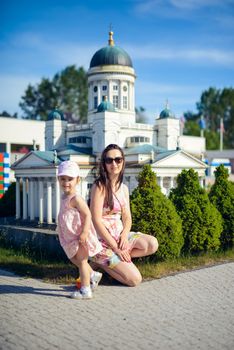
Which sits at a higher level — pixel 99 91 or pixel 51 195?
pixel 99 91

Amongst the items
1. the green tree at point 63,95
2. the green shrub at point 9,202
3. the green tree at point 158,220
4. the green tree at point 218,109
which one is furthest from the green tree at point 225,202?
the green tree at point 218,109

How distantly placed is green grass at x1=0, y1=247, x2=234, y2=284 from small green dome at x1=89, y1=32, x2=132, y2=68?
29647 millimetres

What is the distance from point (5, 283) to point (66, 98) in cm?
6729

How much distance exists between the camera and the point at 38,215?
34.9 metres

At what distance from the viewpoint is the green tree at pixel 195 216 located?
1168cm

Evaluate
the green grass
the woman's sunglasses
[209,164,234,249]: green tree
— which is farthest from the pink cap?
[209,164,234,249]: green tree

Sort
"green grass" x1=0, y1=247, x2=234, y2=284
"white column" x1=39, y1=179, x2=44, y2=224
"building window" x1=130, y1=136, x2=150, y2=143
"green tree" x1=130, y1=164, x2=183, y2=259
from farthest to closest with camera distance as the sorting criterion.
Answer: "building window" x1=130, y1=136, x2=150, y2=143, "white column" x1=39, y1=179, x2=44, y2=224, "green tree" x1=130, y1=164, x2=183, y2=259, "green grass" x1=0, y1=247, x2=234, y2=284

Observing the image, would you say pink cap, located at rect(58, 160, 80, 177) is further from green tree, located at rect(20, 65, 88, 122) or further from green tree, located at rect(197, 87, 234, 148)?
green tree, located at rect(197, 87, 234, 148)

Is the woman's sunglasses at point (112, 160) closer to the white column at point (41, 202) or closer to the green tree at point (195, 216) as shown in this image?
the green tree at point (195, 216)

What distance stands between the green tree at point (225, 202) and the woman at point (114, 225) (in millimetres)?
5905

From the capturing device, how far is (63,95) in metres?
74.3

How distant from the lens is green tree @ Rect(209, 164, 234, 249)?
42.4 ft

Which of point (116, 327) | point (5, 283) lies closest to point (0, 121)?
point (5, 283)

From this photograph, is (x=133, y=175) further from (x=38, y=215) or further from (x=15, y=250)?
(x=15, y=250)
